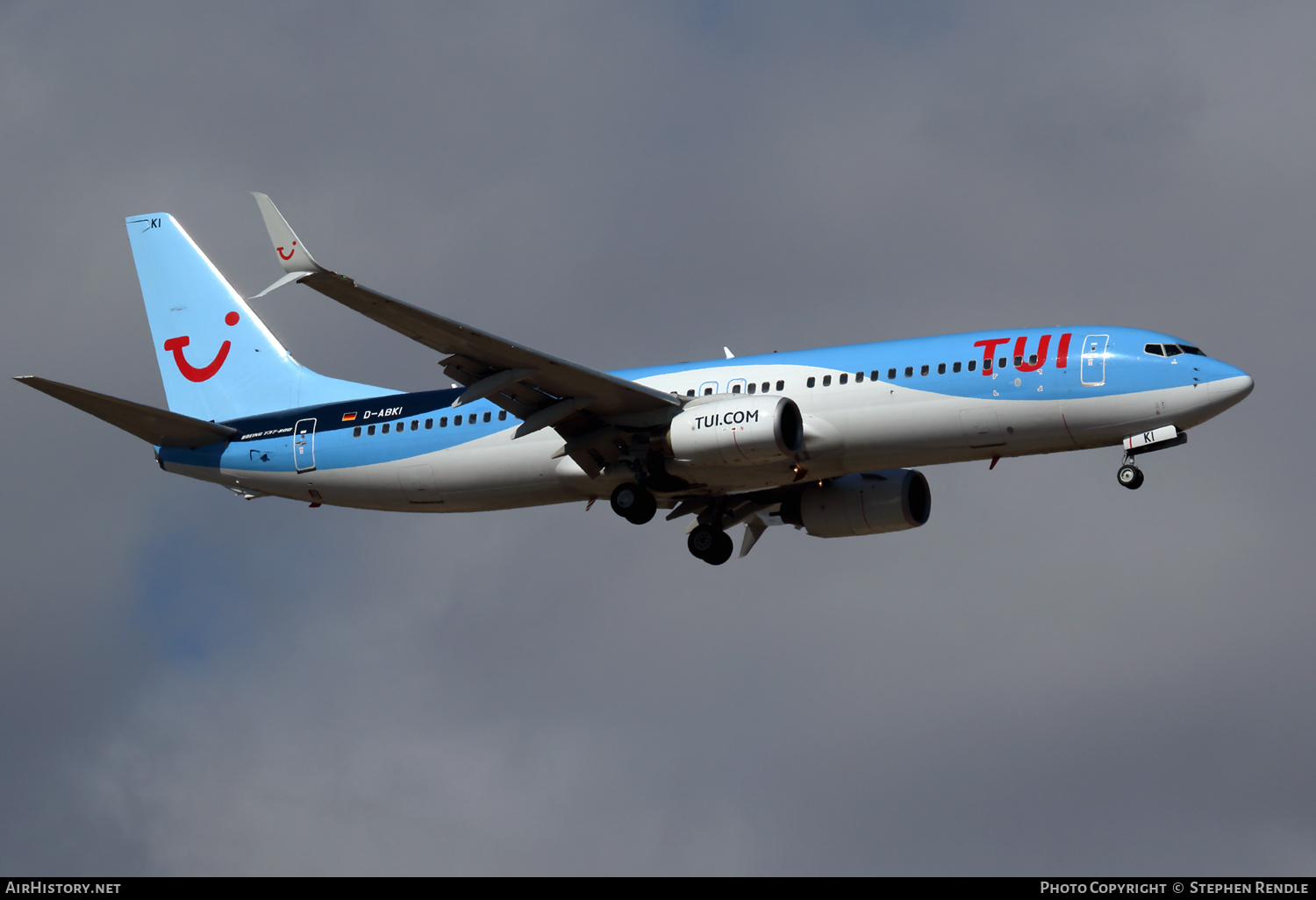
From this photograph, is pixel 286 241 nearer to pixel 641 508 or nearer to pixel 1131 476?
pixel 641 508

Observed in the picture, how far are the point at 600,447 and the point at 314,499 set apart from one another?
9.55 m

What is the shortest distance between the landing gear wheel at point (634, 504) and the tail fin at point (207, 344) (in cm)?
877

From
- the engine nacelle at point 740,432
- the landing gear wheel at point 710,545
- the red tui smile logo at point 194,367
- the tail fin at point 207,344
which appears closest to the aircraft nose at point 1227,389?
the engine nacelle at point 740,432

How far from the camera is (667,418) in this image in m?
44.9

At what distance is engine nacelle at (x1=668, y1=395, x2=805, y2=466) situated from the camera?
42594mm

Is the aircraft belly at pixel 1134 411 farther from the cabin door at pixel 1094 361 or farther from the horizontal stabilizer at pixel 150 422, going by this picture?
the horizontal stabilizer at pixel 150 422

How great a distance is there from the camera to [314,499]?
50.1 meters

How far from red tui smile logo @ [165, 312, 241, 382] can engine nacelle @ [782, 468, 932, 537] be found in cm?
1826

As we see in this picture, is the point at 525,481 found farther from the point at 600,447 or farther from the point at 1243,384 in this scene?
the point at 1243,384

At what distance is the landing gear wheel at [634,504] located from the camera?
45.8 m

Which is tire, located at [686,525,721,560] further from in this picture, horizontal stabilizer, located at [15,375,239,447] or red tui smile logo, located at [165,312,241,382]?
red tui smile logo, located at [165,312,241,382]

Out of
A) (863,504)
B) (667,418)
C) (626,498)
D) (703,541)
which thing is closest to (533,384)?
(667,418)

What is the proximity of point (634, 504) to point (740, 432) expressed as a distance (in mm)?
4347
